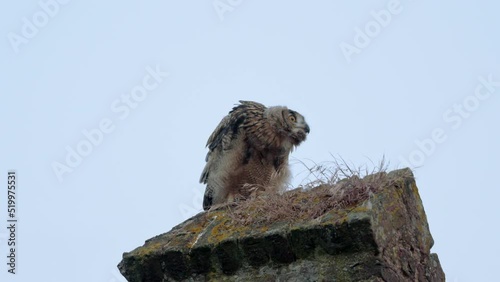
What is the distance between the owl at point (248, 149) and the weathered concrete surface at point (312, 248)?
4290mm

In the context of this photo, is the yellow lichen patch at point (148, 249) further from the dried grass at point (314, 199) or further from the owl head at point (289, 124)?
the owl head at point (289, 124)

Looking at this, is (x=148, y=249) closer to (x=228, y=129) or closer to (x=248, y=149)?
(x=248, y=149)

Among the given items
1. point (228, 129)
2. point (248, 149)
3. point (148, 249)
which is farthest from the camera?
point (228, 129)

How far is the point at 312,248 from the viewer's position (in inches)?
139

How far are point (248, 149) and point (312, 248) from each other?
511cm

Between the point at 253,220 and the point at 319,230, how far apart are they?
1.56 feet

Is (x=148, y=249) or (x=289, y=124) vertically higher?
(x=289, y=124)

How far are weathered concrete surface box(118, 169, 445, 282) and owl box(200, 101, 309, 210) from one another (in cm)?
429

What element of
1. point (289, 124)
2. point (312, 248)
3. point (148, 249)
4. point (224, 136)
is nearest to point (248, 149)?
point (224, 136)

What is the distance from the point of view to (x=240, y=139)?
338 inches

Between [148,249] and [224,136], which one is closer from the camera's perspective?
[148,249]

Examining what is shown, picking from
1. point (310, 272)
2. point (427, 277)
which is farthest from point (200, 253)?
point (427, 277)

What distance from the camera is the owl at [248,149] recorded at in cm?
841

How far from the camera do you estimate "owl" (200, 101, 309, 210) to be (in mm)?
8406
